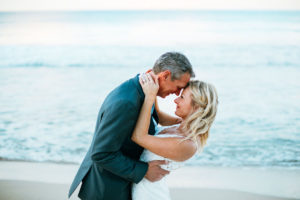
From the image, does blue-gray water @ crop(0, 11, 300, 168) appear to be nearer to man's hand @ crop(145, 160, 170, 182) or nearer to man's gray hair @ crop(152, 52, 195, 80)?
man's hand @ crop(145, 160, 170, 182)

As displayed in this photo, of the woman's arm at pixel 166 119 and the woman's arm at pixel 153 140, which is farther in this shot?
the woman's arm at pixel 166 119

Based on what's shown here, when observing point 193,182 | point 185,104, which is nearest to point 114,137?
point 185,104

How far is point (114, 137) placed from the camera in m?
1.96

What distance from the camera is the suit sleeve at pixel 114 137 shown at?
1.93 metres

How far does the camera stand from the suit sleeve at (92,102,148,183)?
6.35 feet

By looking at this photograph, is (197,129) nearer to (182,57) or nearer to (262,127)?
(182,57)

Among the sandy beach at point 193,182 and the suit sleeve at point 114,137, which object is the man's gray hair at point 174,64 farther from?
the sandy beach at point 193,182

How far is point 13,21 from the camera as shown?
39688 mm

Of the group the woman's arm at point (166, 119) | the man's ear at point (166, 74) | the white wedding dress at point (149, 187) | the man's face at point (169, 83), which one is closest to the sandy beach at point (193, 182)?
the woman's arm at point (166, 119)

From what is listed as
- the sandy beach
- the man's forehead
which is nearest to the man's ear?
the man's forehead

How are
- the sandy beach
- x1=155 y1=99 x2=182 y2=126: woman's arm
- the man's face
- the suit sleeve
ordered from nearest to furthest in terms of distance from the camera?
the suit sleeve → the man's face → x1=155 y1=99 x2=182 y2=126: woman's arm → the sandy beach

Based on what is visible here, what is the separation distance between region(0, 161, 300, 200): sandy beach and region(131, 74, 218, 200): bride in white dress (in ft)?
6.35

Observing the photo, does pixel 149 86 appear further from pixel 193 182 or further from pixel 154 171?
pixel 193 182

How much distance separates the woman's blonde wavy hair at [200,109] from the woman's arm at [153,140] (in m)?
0.10
